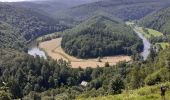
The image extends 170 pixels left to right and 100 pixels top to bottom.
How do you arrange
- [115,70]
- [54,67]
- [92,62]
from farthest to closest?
[92,62] → [54,67] → [115,70]

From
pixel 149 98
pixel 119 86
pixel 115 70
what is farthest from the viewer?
pixel 115 70

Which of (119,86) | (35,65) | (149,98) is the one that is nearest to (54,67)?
(35,65)

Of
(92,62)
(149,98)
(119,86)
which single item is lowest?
(92,62)

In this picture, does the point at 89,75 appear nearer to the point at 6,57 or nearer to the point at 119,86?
the point at 6,57

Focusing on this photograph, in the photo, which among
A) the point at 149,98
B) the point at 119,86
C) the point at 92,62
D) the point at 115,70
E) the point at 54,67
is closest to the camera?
the point at 149,98

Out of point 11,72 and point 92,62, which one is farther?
point 92,62

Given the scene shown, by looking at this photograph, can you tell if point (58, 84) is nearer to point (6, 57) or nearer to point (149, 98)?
point (6, 57)

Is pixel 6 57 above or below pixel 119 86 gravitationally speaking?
below

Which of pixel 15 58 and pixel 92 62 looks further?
pixel 92 62

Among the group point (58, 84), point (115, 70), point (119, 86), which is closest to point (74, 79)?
point (58, 84)
